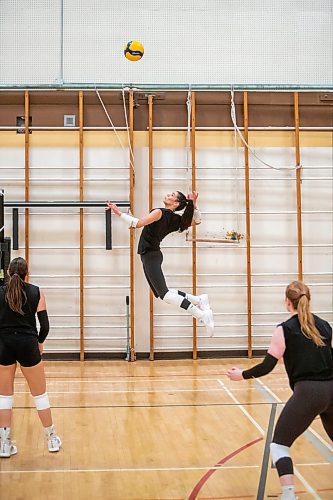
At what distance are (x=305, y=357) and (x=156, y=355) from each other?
7.58 metres

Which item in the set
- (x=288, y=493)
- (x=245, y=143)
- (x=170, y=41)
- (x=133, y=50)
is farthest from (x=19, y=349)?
(x=170, y=41)

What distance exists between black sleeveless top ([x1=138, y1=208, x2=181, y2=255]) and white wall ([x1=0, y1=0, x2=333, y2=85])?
20.0 feet

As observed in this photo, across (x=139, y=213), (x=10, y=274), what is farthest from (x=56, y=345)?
(x=10, y=274)

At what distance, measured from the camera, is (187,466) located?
18.5ft

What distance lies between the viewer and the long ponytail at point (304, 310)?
4152 millimetres

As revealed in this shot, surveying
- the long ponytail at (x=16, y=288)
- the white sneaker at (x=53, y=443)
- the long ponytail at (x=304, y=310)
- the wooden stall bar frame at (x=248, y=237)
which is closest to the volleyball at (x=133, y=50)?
the wooden stall bar frame at (x=248, y=237)

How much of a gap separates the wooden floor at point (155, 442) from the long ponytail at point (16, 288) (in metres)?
1.50

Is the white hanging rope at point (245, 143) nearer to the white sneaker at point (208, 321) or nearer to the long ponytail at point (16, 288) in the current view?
the white sneaker at point (208, 321)

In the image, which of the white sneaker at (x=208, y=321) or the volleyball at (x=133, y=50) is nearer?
the white sneaker at (x=208, y=321)

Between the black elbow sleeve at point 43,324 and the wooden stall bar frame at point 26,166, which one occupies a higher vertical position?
the wooden stall bar frame at point 26,166

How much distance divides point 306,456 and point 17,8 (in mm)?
9508

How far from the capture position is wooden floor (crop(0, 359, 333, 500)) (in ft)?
16.7

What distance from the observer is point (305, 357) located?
13.6ft

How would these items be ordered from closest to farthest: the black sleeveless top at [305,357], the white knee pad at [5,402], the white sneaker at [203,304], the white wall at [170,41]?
the black sleeveless top at [305,357], the white knee pad at [5,402], the white sneaker at [203,304], the white wall at [170,41]
